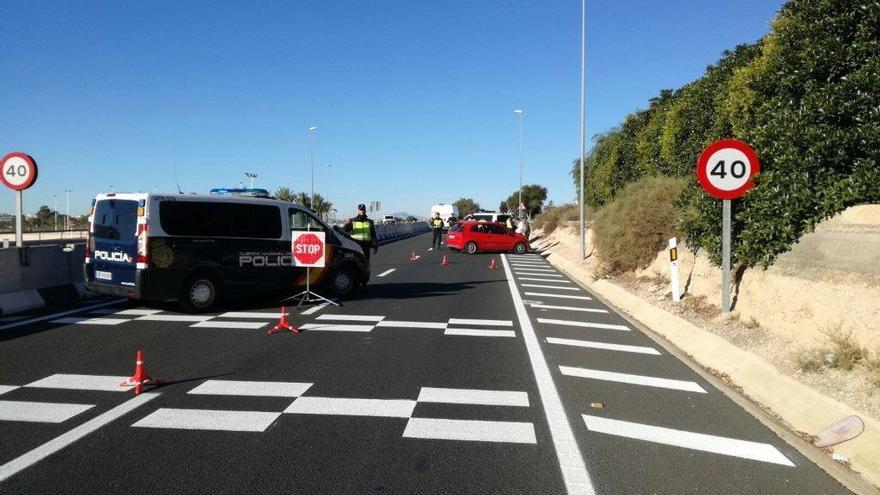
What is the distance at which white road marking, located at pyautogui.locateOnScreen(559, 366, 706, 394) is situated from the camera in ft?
24.5

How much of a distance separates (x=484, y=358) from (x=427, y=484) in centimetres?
412

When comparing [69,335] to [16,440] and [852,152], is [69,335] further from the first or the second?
[852,152]

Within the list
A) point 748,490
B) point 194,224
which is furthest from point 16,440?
point 194,224

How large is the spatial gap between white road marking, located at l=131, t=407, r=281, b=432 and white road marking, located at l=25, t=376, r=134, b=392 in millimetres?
1077

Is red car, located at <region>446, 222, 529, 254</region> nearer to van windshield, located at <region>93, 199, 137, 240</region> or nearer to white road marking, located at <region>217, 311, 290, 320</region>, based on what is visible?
white road marking, located at <region>217, 311, 290, 320</region>

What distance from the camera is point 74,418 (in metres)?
5.78

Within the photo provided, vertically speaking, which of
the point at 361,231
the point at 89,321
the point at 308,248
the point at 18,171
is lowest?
the point at 89,321

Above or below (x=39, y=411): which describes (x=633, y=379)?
below

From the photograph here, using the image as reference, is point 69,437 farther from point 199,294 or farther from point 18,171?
point 18,171

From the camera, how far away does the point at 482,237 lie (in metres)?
32.6

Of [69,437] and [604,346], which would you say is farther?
[604,346]

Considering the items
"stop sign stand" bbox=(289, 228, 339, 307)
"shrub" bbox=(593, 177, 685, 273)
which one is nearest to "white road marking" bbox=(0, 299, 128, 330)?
"stop sign stand" bbox=(289, 228, 339, 307)

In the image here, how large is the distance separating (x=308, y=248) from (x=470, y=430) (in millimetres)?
7952

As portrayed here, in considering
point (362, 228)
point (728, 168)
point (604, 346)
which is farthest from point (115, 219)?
point (728, 168)
